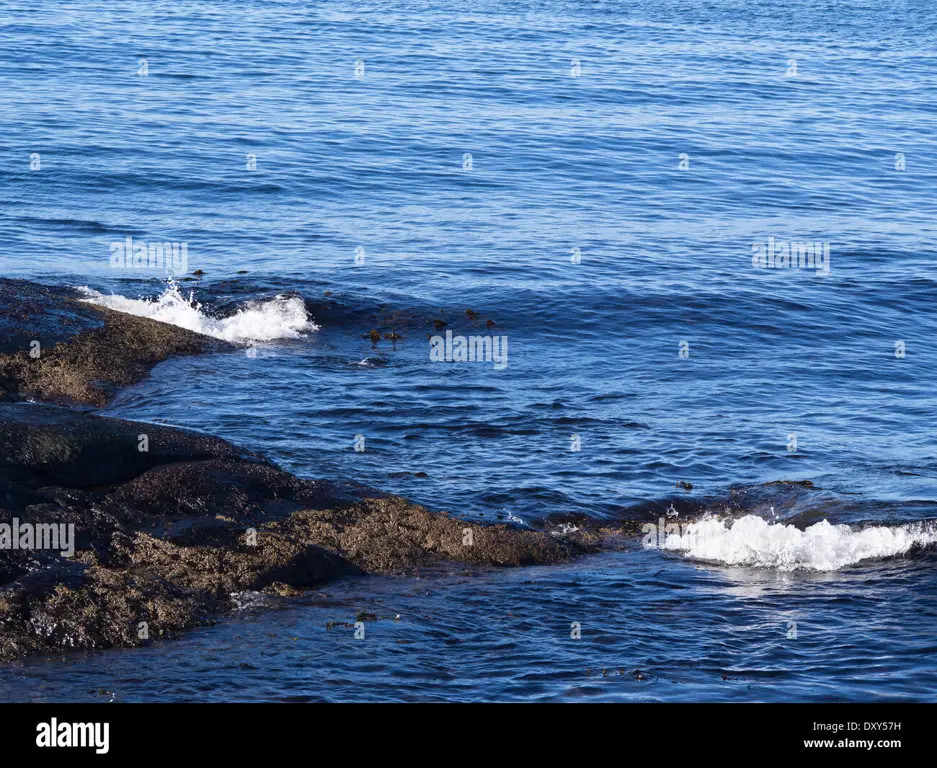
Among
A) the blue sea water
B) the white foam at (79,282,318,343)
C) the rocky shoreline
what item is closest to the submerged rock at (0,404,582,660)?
the rocky shoreline

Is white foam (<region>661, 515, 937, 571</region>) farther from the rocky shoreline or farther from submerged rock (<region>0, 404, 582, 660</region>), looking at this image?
submerged rock (<region>0, 404, 582, 660</region>)

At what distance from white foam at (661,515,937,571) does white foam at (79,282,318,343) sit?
9709mm

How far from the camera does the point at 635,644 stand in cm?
1180

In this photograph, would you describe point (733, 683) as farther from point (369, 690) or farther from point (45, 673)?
point (45, 673)

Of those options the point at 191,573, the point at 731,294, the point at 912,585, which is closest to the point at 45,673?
the point at 191,573

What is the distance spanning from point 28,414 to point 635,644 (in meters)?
6.68

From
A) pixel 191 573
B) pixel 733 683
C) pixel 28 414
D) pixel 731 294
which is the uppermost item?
pixel 731 294

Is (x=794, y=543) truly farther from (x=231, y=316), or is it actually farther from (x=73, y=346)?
(x=231, y=316)
